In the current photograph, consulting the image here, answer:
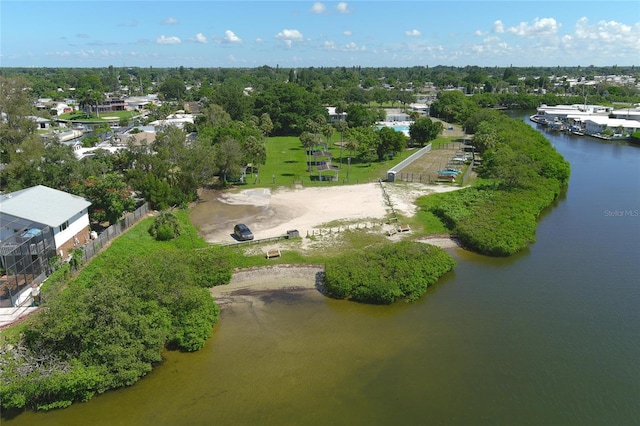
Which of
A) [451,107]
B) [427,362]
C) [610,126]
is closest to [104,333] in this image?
[427,362]

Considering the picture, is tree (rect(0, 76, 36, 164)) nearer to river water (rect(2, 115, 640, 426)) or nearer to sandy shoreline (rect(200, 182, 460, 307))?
sandy shoreline (rect(200, 182, 460, 307))

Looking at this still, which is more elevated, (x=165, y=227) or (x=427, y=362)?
(x=165, y=227)

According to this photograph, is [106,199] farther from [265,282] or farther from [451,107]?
[451,107]

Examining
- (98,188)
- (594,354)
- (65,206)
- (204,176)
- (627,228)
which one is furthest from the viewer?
(204,176)

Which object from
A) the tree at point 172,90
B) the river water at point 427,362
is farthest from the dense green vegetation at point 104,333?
the tree at point 172,90

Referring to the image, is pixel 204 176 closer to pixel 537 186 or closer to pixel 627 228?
pixel 537 186

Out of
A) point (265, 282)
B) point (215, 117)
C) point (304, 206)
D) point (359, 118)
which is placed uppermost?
point (215, 117)

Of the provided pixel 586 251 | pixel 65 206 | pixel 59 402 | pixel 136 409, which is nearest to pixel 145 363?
pixel 136 409

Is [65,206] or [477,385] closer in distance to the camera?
[477,385]
